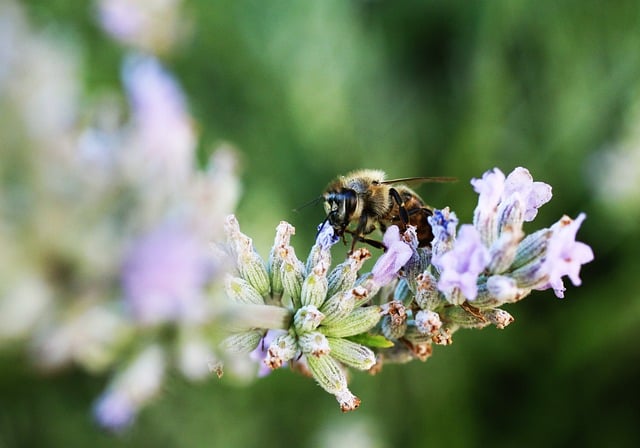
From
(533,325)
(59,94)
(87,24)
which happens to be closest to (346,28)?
(87,24)

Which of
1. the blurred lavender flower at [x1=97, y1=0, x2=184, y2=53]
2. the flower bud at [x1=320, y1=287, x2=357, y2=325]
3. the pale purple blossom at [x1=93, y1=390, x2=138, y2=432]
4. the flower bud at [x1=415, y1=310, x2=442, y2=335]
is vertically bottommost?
the pale purple blossom at [x1=93, y1=390, x2=138, y2=432]

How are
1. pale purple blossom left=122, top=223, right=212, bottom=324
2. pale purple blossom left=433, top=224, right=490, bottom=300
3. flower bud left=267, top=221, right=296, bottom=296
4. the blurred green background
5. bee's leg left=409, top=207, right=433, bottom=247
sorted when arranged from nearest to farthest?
pale purple blossom left=122, top=223, right=212, bottom=324, pale purple blossom left=433, top=224, right=490, bottom=300, flower bud left=267, top=221, right=296, bottom=296, bee's leg left=409, top=207, right=433, bottom=247, the blurred green background

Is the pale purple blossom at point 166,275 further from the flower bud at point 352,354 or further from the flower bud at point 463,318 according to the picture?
the flower bud at point 463,318

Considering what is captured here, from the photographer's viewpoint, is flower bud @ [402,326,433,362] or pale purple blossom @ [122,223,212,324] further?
flower bud @ [402,326,433,362]

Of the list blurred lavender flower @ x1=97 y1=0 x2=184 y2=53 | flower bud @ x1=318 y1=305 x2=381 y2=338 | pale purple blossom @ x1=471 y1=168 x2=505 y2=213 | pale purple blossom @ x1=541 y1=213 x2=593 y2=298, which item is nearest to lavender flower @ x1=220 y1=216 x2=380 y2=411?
flower bud @ x1=318 y1=305 x2=381 y2=338

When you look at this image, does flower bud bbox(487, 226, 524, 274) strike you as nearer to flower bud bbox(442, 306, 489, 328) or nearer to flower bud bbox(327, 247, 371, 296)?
flower bud bbox(442, 306, 489, 328)

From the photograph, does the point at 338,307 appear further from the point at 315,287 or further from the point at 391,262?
the point at 391,262

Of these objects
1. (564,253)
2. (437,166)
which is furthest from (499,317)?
(437,166)

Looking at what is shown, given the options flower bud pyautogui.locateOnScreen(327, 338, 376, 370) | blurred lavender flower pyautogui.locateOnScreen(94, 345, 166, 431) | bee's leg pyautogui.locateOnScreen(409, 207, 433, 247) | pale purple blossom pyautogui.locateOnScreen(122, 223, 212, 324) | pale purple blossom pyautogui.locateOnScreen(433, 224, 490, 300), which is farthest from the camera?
bee's leg pyautogui.locateOnScreen(409, 207, 433, 247)
